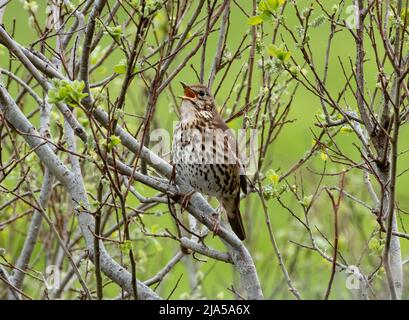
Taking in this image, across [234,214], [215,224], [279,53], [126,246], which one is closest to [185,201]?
[215,224]

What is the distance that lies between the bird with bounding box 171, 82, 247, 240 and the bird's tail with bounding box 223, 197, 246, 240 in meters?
0.23

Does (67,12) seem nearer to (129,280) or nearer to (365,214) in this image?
(129,280)

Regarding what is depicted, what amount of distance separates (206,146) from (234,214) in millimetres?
811

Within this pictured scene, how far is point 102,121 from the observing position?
4.55 meters

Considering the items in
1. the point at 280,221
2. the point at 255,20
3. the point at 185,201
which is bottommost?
the point at 185,201

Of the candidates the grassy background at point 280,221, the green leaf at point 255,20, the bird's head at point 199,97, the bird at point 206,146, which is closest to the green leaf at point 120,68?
the green leaf at point 255,20

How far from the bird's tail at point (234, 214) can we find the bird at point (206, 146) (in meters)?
0.23

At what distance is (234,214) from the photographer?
22.5 ft

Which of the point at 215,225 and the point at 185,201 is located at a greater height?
the point at 185,201

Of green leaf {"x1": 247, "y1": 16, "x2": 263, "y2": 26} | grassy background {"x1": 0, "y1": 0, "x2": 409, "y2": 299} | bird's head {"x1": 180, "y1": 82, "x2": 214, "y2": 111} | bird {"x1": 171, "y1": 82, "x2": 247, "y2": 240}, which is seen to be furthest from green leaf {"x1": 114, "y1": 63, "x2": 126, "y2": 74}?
grassy background {"x1": 0, "y1": 0, "x2": 409, "y2": 299}

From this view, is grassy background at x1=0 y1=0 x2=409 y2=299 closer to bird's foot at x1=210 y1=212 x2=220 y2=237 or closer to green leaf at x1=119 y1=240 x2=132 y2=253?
bird's foot at x1=210 y1=212 x2=220 y2=237

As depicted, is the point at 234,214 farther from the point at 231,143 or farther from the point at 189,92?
the point at 189,92
